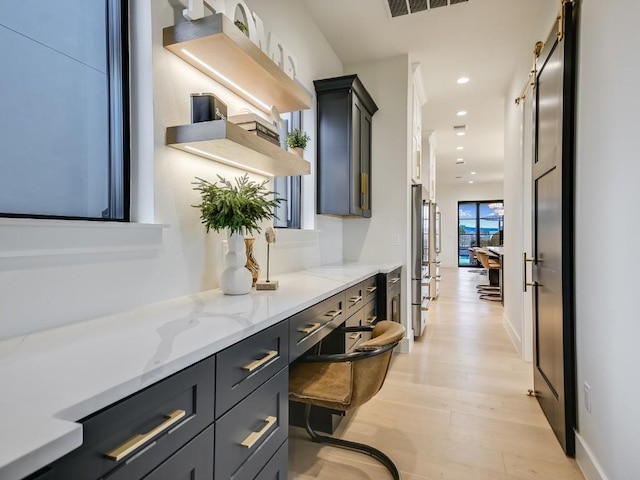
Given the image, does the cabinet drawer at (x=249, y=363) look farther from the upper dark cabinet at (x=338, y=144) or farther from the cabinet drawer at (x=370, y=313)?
the upper dark cabinet at (x=338, y=144)

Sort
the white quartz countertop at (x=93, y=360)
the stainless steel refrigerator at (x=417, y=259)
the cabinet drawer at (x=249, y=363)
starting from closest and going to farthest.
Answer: the white quartz countertop at (x=93, y=360), the cabinet drawer at (x=249, y=363), the stainless steel refrigerator at (x=417, y=259)

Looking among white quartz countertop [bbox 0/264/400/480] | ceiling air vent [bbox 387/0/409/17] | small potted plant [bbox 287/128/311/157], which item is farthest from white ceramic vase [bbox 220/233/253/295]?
ceiling air vent [bbox 387/0/409/17]

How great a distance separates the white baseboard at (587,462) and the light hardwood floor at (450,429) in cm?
4

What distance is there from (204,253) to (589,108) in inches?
76.0

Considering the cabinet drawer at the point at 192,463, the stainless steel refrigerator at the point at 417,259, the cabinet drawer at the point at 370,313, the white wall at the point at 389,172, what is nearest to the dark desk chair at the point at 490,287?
the stainless steel refrigerator at the point at 417,259

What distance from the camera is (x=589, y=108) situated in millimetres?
1647

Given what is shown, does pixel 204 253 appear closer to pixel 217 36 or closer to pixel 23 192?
pixel 23 192

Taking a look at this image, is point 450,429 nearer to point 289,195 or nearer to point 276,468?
point 276,468

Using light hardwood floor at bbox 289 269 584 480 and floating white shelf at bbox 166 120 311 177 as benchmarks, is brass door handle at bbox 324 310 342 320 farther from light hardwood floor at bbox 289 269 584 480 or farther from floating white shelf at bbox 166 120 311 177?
floating white shelf at bbox 166 120 311 177

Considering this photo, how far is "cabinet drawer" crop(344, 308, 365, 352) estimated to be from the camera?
2.12 meters

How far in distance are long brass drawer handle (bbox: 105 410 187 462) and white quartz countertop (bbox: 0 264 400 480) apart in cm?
9

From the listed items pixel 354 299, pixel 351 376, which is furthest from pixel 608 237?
pixel 354 299

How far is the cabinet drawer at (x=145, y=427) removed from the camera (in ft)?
1.94

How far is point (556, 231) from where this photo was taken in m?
1.96
